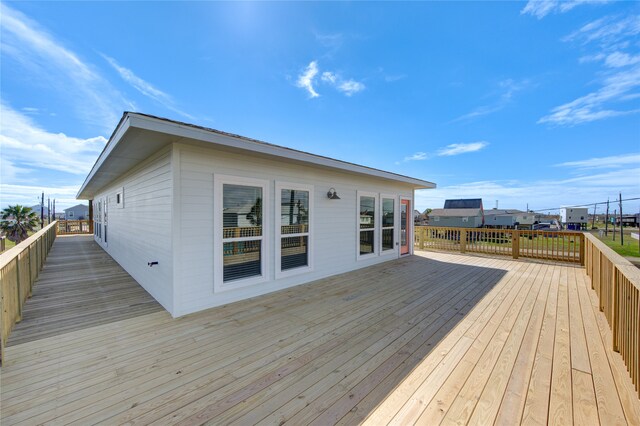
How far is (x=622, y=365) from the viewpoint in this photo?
7.24ft

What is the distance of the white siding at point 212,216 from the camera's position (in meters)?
3.33

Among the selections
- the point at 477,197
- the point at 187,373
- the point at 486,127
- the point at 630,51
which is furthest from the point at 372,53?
the point at 477,197

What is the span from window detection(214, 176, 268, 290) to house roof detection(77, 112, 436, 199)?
617 mm

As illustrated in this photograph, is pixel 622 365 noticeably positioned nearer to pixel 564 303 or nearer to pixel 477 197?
pixel 564 303

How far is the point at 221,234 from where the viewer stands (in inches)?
144

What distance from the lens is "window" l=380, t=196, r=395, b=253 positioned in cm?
696

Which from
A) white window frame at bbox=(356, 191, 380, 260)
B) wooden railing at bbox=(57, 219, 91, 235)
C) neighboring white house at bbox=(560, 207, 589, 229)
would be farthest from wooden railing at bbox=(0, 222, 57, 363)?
neighboring white house at bbox=(560, 207, 589, 229)

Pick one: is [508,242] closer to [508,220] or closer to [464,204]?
[464,204]

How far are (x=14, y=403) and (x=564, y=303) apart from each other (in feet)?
21.5

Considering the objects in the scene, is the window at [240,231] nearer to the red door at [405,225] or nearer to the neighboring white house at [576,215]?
the red door at [405,225]

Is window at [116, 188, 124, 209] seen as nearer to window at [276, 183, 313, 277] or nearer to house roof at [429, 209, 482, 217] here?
window at [276, 183, 313, 277]

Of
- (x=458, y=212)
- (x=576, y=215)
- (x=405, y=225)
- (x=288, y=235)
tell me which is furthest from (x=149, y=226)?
(x=576, y=215)

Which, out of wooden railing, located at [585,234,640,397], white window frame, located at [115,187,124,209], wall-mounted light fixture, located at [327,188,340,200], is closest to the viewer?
wooden railing, located at [585,234,640,397]

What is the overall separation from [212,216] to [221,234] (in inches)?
12.1
